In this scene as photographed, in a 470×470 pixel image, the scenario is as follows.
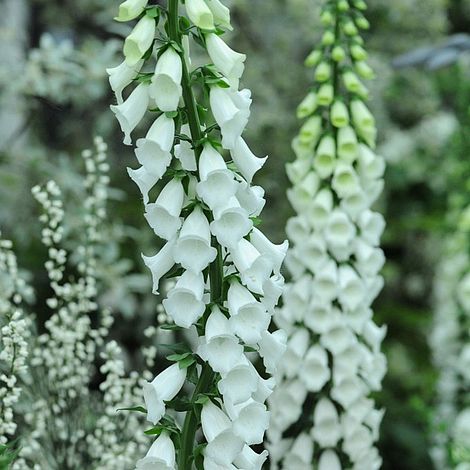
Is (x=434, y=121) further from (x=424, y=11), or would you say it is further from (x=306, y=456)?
(x=306, y=456)

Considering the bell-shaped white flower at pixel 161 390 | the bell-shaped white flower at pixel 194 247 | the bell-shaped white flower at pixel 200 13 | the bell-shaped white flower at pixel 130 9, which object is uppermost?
the bell-shaped white flower at pixel 200 13

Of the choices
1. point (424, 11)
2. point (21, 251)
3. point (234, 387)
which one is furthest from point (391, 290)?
point (234, 387)

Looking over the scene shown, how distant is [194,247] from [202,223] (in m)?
0.04

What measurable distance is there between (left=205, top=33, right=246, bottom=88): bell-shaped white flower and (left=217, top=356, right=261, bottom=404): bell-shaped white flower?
0.43 meters

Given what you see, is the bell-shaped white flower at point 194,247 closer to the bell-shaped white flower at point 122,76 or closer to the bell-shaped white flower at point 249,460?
the bell-shaped white flower at point 122,76

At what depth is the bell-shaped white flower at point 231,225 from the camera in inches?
53.3

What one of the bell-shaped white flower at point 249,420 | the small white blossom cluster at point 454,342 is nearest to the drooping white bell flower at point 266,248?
the bell-shaped white flower at point 249,420

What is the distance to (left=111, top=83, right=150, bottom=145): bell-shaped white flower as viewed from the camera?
1.39 meters

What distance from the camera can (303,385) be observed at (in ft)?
6.83

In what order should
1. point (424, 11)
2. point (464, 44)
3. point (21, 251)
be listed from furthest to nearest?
point (424, 11), point (21, 251), point (464, 44)

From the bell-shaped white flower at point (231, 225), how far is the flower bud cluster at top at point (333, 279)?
71 cm

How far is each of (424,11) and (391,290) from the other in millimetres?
1593

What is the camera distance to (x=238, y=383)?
4.59 feet

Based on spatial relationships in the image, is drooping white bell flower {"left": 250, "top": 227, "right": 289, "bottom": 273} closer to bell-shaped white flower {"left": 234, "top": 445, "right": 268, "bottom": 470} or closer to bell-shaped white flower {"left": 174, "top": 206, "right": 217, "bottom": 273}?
bell-shaped white flower {"left": 174, "top": 206, "right": 217, "bottom": 273}
